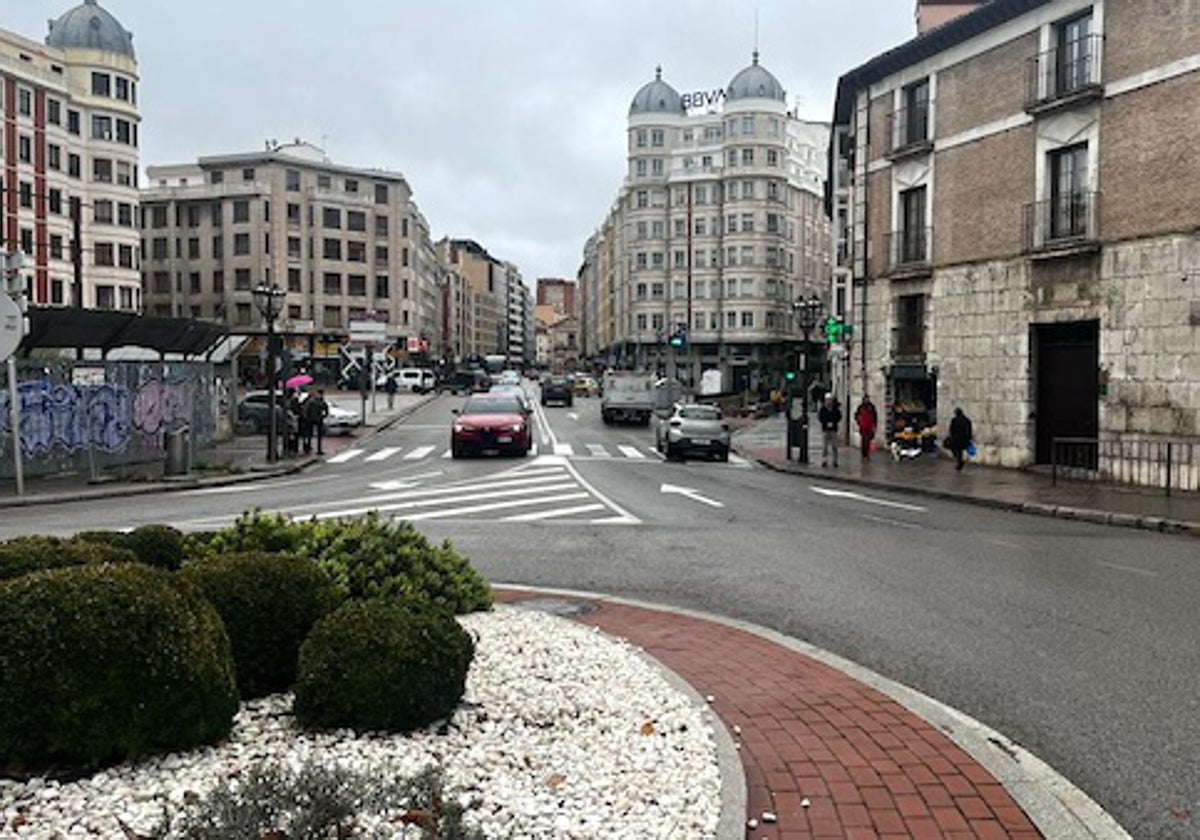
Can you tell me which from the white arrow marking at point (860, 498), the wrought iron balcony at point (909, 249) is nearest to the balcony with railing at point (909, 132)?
the wrought iron balcony at point (909, 249)

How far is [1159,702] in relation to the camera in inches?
242

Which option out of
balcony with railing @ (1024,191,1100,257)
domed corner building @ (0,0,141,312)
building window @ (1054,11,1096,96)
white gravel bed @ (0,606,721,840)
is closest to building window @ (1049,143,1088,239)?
balcony with railing @ (1024,191,1100,257)

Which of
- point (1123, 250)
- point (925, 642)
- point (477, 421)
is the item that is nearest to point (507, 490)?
point (477, 421)

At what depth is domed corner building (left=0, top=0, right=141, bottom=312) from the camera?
60.4m

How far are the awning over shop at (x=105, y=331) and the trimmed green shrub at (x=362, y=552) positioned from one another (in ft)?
49.3

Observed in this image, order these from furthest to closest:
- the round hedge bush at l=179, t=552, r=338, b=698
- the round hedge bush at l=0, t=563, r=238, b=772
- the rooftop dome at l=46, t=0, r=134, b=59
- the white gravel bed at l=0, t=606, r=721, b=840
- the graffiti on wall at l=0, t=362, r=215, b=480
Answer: the rooftop dome at l=46, t=0, r=134, b=59
the graffiti on wall at l=0, t=362, r=215, b=480
the round hedge bush at l=179, t=552, r=338, b=698
the round hedge bush at l=0, t=563, r=238, b=772
the white gravel bed at l=0, t=606, r=721, b=840

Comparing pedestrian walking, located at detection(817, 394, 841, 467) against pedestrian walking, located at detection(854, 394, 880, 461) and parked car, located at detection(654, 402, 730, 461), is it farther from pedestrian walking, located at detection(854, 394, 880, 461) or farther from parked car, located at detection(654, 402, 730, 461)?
Result: parked car, located at detection(654, 402, 730, 461)

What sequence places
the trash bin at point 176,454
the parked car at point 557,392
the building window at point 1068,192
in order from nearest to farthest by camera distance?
the trash bin at point 176,454
the building window at point 1068,192
the parked car at point 557,392

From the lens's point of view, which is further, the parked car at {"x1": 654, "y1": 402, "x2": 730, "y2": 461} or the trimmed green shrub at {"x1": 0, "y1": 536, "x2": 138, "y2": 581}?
the parked car at {"x1": 654, "y1": 402, "x2": 730, "y2": 461}

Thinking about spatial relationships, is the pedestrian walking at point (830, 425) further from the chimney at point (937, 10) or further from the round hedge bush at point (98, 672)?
the round hedge bush at point (98, 672)

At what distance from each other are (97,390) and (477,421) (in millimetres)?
9635

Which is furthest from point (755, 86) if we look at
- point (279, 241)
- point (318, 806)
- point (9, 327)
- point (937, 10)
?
point (318, 806)

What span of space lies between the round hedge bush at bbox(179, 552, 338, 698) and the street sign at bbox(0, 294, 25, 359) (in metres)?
8.13

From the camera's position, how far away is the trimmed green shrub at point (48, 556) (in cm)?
537
